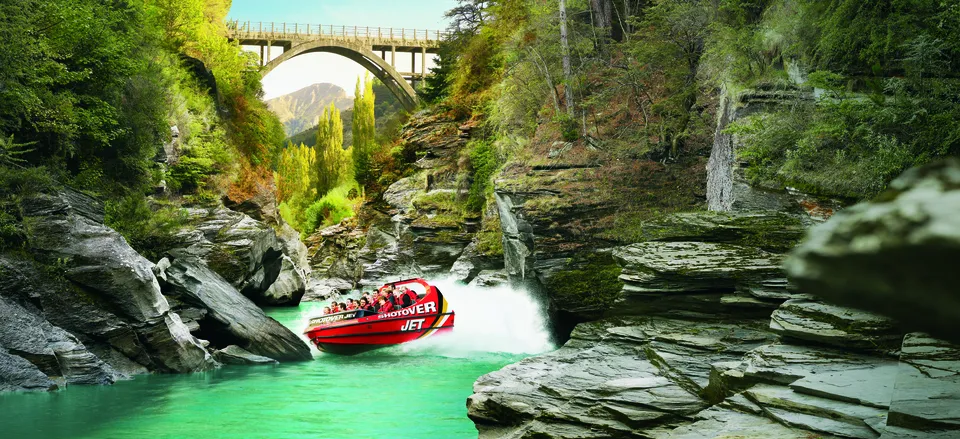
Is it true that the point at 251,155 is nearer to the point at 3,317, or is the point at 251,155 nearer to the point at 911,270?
the point at 3,317

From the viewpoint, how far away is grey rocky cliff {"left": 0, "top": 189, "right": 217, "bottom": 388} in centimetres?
1488

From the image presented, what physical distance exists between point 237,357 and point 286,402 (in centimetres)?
486

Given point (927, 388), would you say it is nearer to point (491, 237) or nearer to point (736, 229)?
point (736, 229)

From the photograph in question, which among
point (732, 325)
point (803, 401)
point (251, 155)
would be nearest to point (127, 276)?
point (732, 325)

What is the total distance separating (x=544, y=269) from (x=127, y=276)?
35.8 ft

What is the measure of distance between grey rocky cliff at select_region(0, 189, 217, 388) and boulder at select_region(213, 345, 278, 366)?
36.6 inches

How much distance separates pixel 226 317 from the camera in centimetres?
1966

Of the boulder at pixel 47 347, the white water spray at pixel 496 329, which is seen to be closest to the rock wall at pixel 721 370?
the white water spray at pixel 496 329

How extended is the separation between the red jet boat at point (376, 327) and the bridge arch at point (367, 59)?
36.5 metres

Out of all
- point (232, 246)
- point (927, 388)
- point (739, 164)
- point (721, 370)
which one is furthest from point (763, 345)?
point (232, 246)

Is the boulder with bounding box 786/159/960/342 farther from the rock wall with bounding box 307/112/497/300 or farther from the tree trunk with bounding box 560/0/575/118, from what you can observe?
the rock wall with bounding box 307/112/497/300

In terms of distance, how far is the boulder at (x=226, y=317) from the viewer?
19.4 metres

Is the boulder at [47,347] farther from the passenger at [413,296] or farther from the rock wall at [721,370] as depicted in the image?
the passenger at [413,296]

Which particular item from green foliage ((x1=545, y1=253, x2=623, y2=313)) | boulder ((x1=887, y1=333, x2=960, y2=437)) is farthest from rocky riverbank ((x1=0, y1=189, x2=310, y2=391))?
boulder ((x1=887, y1=333, x2=960, y2=437))
